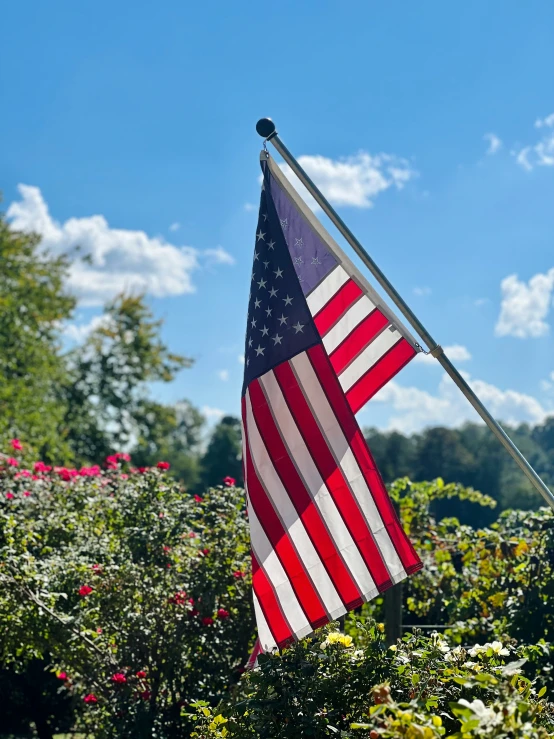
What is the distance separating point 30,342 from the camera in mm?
27812

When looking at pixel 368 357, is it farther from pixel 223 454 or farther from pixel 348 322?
pixel 223 454

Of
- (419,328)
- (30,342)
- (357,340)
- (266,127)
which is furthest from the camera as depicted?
(30,342)

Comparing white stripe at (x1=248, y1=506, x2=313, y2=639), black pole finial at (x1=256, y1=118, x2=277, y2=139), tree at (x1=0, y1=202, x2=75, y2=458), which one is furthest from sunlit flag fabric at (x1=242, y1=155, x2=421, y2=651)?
tree at (x1=0, y1=202, x2=75, y2=458)

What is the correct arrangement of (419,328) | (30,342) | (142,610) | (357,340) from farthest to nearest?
1. (30,342)
2. (142,610)
3. (357,340)
4. (419,328)

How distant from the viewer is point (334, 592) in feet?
13.8

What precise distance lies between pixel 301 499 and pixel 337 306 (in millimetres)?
1152

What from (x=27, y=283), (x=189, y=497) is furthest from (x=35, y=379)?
(x=189, y=497)

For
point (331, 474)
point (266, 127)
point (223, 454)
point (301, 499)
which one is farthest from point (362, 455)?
point (223, 454)

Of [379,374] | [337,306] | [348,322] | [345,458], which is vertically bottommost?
[345,458]

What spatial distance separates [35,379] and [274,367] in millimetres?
24139

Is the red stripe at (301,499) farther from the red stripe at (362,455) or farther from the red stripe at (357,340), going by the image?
the red stripe at (357,340)

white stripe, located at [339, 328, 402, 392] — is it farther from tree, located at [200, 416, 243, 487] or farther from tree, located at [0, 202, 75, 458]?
tree, located at [200, 416, 243, 487]

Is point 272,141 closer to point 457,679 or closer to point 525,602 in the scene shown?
point 457,679

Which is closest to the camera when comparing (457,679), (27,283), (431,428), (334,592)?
(457,679)
